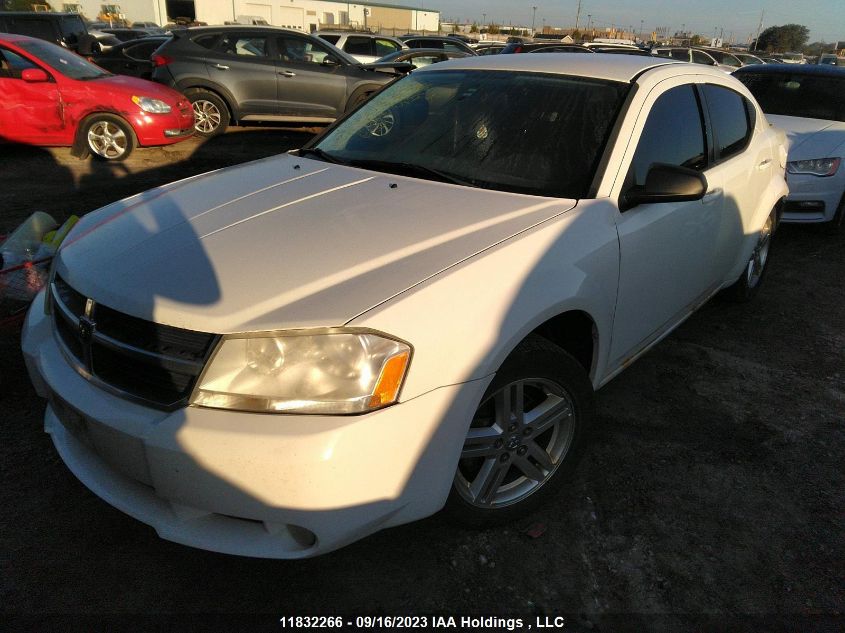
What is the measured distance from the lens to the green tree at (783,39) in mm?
65125

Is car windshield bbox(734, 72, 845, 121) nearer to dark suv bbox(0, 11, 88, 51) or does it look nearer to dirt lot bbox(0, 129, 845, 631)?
dirt lot bbox(0, 129, 845, 631)

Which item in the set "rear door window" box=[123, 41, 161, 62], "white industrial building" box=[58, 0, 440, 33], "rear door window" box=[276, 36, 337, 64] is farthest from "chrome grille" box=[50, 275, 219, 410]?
"white industrial building" box=[58, 0, 440, 33]

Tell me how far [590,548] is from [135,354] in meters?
1.73

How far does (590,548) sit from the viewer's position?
2.29 m

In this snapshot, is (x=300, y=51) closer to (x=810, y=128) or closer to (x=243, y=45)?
(x=243, y=45)

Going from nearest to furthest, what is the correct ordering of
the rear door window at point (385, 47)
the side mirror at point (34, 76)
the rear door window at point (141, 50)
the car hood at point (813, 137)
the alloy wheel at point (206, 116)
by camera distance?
the car hood at point (813, 137)
the side mirror at point (34, 76)
the alloy wheel at point (206, 116)
the rear door window at point (141, 50)
the rear door window at point (385, 47)

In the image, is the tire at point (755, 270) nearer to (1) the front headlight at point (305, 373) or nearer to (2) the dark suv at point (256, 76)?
(1) the front headlight at point (305, 373)

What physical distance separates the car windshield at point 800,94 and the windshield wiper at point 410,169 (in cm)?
578

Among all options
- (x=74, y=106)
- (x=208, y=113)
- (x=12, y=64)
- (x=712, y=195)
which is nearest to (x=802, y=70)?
(x=712, y=195)

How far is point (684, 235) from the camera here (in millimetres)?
2961

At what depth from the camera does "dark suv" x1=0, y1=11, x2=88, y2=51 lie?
499 inches

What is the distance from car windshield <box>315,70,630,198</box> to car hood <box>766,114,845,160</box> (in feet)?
14.2

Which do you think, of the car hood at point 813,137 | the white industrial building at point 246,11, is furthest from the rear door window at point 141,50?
the white industrial building at point 246,11

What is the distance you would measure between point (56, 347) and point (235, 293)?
0.83m
